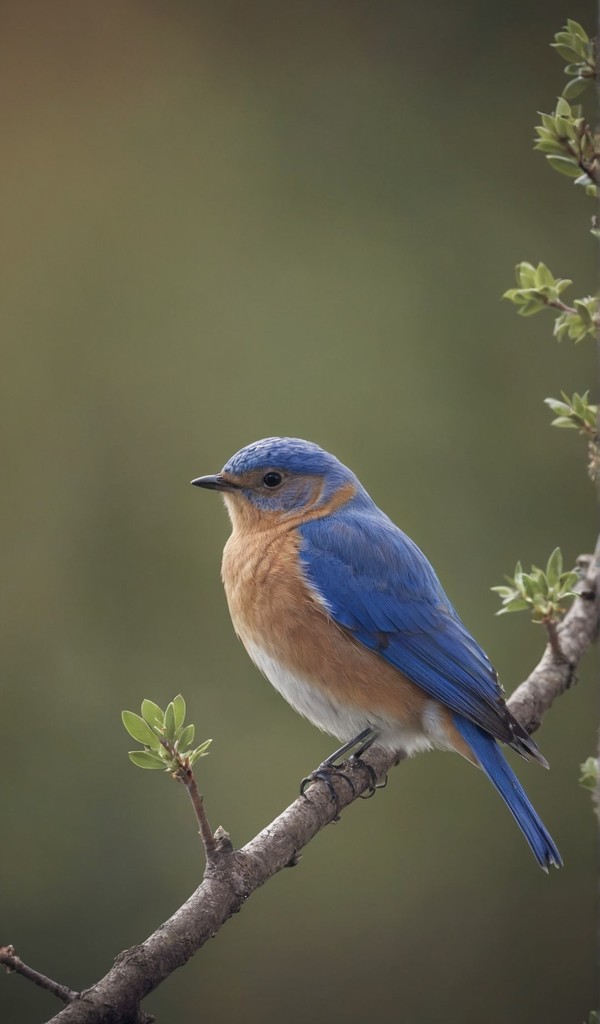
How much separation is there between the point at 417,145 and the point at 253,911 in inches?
140

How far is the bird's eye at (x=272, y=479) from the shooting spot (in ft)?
10.2

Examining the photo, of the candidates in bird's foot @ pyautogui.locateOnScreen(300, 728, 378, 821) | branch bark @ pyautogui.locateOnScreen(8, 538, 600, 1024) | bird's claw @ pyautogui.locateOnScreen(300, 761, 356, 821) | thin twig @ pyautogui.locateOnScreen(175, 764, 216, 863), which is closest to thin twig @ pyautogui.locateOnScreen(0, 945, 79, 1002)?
branch bark @ pyautogui.locateOnScreen(8, 538, 600, 1024)

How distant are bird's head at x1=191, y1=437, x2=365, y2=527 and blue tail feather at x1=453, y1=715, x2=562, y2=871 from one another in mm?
749

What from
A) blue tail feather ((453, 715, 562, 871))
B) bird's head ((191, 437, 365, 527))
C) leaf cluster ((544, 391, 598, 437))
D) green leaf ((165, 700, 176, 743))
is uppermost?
bird's head ((191, 437, 365, 527))

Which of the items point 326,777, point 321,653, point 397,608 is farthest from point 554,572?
point 326,777

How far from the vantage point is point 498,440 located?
490 cm

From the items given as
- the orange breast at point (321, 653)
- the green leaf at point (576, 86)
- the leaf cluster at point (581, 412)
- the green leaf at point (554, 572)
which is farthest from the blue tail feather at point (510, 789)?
the green leaf at point (576, 86)

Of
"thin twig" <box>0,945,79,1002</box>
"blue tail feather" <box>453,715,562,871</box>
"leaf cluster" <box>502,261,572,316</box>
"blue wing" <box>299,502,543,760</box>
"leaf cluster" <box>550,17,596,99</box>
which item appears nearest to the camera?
"thin twig" <box>0,945,79,1002</box>

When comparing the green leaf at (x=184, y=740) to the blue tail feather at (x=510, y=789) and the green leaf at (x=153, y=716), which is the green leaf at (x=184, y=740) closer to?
the green leaf at (x=153, y=716)

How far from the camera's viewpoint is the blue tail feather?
7.84ft

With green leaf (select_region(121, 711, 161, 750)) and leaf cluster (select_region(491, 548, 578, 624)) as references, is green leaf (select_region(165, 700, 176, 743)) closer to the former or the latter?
green leaf (select_region(121, 711, 161, 750))

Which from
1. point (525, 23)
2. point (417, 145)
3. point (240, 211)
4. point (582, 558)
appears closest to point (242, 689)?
point (582, 558)

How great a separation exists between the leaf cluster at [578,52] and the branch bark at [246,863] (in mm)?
810

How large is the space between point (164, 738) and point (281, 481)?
137 centimetres
